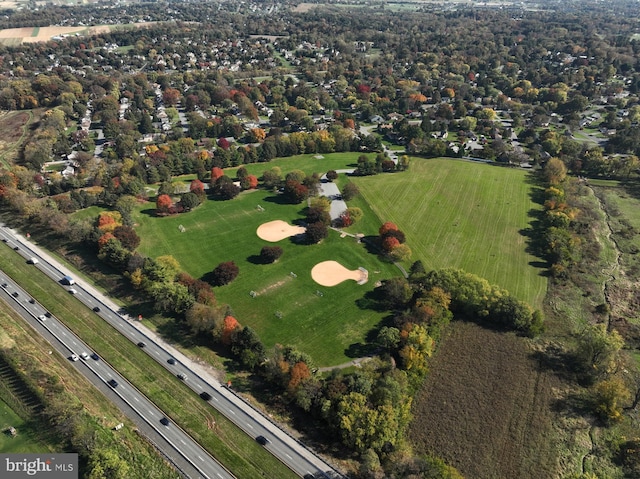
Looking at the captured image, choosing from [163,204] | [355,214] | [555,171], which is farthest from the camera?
[555,171]

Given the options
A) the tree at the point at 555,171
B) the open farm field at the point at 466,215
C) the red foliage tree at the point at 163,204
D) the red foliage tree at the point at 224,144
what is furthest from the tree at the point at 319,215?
the tree at the point at 555,171

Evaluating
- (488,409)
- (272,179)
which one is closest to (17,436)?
(488,409)

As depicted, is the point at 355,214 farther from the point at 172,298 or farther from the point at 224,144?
the point at 224,144

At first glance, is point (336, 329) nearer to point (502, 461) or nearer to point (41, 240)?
point (502, 461)

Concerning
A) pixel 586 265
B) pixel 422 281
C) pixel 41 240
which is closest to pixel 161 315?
pixel 41 240

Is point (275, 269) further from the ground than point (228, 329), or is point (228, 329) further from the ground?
point (228, 329)

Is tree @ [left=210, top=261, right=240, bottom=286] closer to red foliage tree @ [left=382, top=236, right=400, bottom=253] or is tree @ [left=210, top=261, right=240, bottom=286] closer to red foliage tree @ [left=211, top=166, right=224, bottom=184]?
red foliage tree @ [left=382, top=236, right=400, bottom=253]

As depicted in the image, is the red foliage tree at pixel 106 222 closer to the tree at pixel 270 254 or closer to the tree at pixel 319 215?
the tree at pixel 270 254
